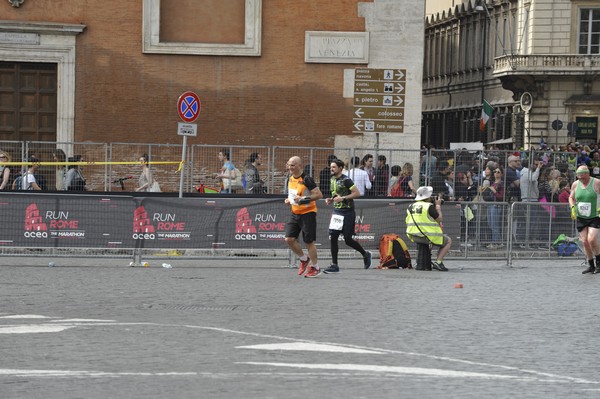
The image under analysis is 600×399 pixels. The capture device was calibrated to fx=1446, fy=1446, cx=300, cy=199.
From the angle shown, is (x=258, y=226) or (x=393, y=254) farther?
(x=258, y=226)

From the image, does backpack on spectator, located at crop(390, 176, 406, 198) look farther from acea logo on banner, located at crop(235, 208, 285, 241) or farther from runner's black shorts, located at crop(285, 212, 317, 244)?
runner's black shorts, located at crop(285, 212, 317, 244)

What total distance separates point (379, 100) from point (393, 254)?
7.81 meters

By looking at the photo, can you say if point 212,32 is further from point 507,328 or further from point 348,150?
point 507,328

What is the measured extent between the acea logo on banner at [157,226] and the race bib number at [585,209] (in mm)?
6305

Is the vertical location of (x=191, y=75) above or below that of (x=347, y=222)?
above

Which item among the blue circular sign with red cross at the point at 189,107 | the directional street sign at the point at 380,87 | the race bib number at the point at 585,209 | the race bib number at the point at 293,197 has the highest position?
the directional street sign at the point at 380,87

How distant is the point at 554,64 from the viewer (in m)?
68.0

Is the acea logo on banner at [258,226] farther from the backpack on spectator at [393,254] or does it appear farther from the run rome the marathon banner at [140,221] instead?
the backpack on spectator at [393,254]

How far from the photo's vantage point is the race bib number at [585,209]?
908 inches

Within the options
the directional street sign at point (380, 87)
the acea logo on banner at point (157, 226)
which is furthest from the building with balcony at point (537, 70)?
the acea logo on banner at point (157, 226)

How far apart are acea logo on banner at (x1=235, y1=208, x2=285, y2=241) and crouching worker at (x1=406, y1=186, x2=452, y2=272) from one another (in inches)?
84.6

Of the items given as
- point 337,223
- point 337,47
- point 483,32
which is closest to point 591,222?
point 337,223

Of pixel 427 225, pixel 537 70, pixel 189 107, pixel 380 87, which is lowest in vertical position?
pixel 427 225

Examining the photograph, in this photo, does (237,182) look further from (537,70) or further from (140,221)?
(537,70)
